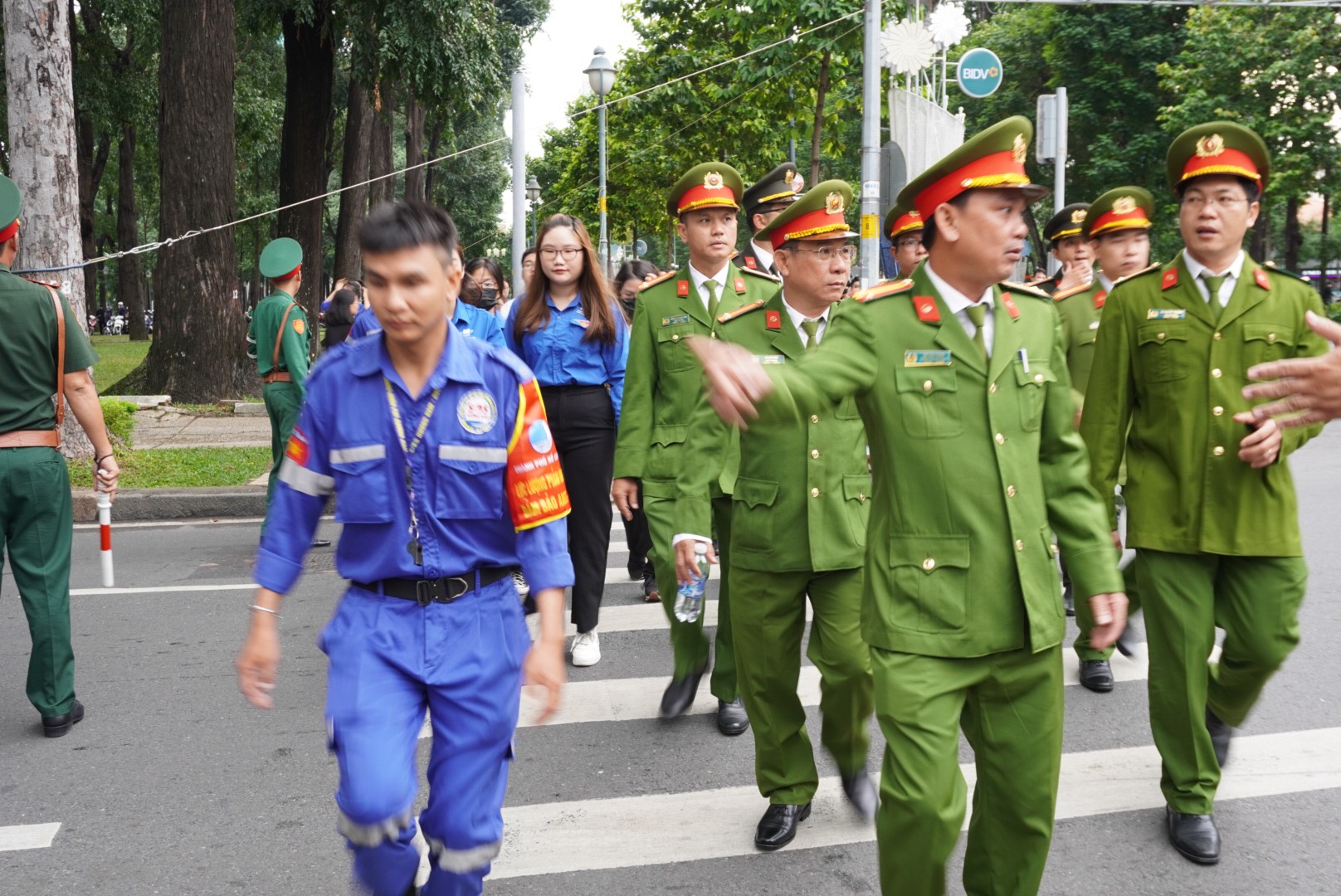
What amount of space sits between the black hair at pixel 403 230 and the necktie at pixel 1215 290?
96.3 inches

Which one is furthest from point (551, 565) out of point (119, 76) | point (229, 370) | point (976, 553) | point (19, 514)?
point (119, 76)

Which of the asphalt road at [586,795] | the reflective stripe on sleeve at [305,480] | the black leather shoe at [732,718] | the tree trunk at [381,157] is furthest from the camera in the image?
the tree trunk at [381,157]

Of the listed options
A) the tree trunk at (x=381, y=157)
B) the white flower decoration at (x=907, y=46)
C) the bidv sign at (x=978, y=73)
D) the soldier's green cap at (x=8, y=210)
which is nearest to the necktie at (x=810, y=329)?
the soldier's green cap at (x=8, y=210)

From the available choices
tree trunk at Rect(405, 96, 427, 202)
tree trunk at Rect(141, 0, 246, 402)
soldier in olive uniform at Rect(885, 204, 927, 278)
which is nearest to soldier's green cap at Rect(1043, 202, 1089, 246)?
soldier in olive uniform at Rect(885, 204, 927, 278)

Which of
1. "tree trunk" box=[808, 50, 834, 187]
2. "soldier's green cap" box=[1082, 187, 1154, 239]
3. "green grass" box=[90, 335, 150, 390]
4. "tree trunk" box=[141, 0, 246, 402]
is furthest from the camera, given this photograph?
"green grass" box=[90, 335, 150, 390]

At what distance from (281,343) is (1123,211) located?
550cm

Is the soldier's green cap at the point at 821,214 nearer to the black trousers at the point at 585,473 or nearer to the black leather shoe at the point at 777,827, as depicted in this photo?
the black leather shoe at the point at 777,827

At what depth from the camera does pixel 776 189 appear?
648cm

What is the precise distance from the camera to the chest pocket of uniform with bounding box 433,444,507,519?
299 centimetres

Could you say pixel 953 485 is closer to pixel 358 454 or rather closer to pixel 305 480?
pixel 358 454

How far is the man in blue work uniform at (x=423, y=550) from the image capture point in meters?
2.90

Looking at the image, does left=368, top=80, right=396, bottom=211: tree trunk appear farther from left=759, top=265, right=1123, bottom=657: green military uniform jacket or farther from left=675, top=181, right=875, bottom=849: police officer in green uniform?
left=759, top=265, right=1123, bottom=657: green military uniform jacket

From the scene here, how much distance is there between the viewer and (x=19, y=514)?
17.1 feet

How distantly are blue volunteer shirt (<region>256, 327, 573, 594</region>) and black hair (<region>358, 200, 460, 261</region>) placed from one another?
24 cm
